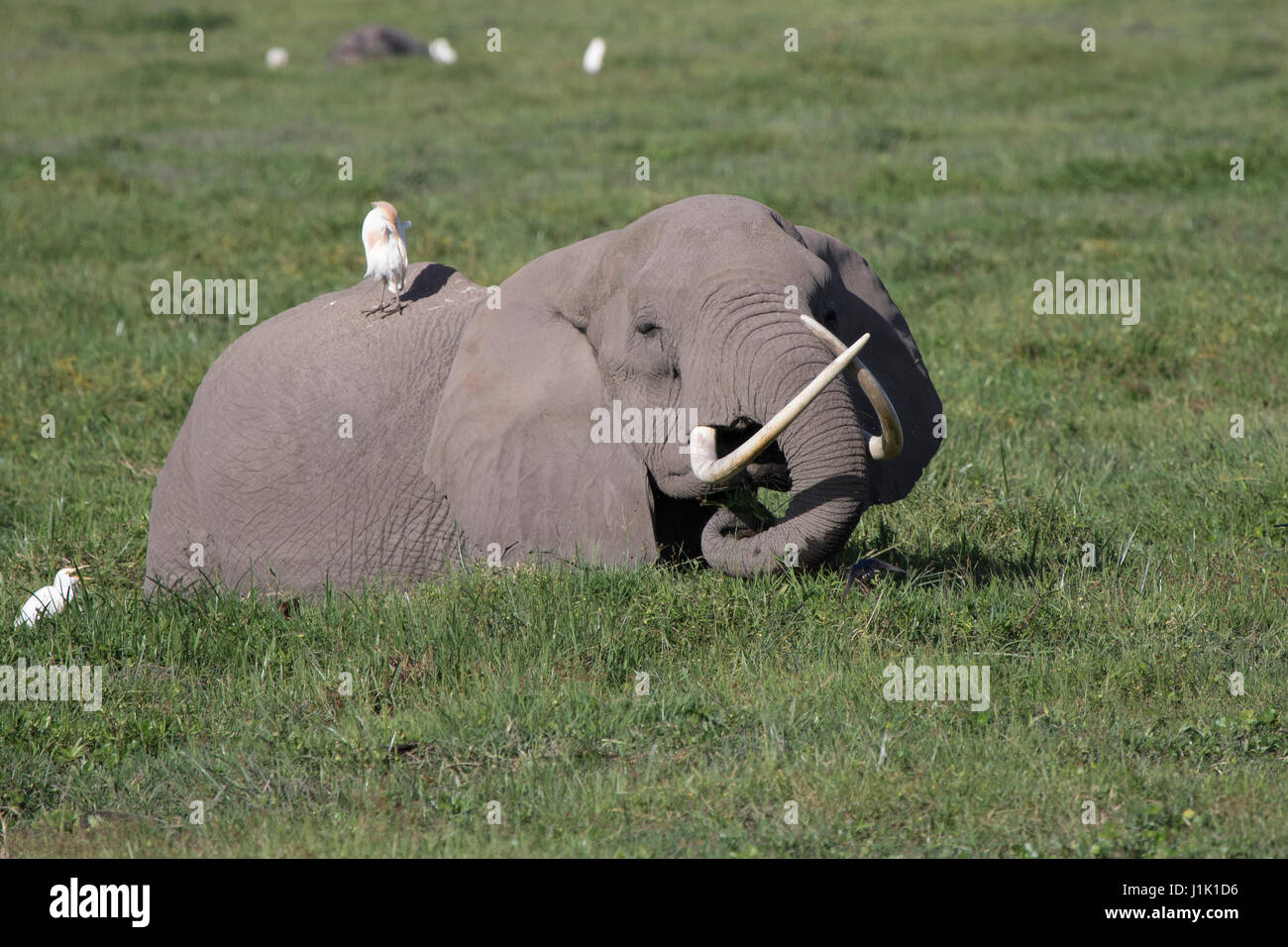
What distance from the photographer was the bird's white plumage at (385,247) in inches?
249

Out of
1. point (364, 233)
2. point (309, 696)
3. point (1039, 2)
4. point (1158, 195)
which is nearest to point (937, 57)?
point (1039, 2)

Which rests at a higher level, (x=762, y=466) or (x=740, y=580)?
(x=762, y=466)

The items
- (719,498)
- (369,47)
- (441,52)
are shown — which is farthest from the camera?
(441,52)

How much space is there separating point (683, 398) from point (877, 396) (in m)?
0.67

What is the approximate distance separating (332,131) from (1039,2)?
15939 millimetres

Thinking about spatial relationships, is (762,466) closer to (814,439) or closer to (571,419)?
(814,439)

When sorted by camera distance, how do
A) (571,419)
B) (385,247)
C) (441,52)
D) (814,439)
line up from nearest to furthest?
(814,439)
(571,419)
(385,247)
(441,52)

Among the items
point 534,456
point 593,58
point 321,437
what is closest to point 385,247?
point 321,437

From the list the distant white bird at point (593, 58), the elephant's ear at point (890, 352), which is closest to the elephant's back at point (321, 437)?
the elephant's ear at point (890, 352)

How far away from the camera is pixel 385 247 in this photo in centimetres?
638

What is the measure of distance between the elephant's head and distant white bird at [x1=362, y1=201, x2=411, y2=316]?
507 millimetres

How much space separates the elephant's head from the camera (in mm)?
4914

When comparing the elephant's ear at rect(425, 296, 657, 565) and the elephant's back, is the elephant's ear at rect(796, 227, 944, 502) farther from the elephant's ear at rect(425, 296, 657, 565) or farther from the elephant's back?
the elephant's back
